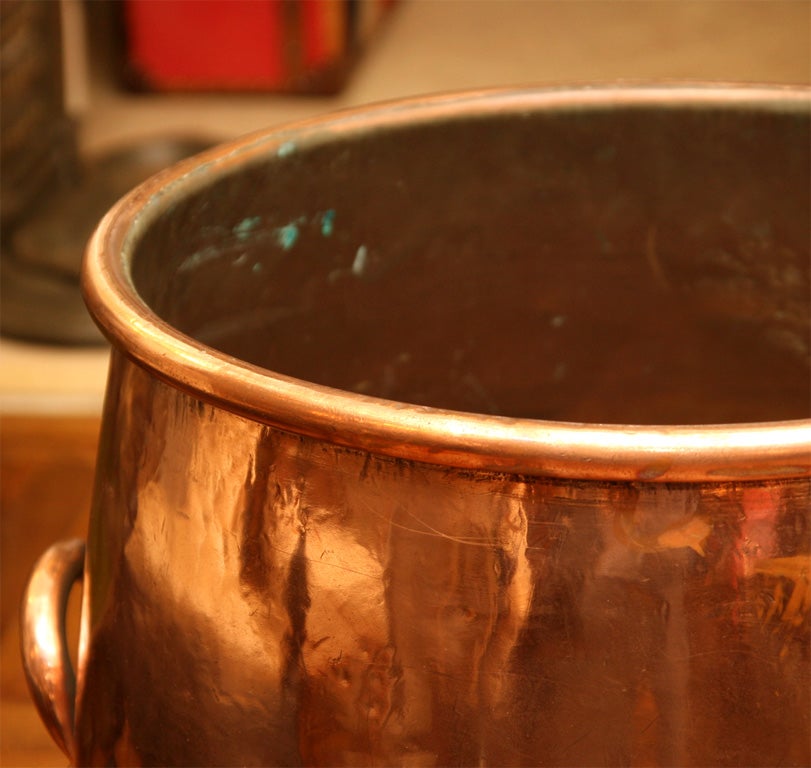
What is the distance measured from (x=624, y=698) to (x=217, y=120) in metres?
1.96

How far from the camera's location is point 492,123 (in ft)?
1.77

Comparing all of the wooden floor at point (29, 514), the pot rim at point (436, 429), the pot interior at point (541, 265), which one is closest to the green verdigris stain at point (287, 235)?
the pot interior at point (541, 265)

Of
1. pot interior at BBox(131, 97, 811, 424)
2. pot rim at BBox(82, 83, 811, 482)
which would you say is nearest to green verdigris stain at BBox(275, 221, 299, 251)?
pot interior at BBox(131, 97, 811, 424)

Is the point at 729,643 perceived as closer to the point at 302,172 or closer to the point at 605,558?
the point at 605,558

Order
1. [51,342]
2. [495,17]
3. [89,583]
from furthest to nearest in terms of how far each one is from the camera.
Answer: [495,17] → [51,342] → [89,583]

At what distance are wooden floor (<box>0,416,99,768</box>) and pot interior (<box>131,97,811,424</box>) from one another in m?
0.35

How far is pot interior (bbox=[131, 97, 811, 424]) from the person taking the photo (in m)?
0.51

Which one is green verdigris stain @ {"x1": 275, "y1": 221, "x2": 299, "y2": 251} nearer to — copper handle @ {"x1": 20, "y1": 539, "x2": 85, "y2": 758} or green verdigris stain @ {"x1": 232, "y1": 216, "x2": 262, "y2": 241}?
green verdigris stain @ {"x1": 232, "y1": 216, "x2": 262, "y2": 241}

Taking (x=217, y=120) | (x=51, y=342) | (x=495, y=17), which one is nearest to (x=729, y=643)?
(x=51, y=342)

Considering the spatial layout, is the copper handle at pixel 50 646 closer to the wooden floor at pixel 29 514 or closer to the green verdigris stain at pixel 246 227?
the green verdigris stain at pixel 246 227

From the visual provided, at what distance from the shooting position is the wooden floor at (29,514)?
76cm

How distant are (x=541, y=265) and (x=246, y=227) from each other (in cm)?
16

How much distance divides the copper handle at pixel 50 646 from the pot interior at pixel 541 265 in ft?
0.35

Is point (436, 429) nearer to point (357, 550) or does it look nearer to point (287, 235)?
point (357, 550)
